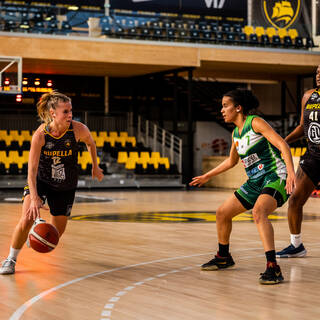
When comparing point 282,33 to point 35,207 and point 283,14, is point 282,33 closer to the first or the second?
point 283,14

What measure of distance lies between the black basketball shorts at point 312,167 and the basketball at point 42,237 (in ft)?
9.72

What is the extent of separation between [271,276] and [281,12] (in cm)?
2181

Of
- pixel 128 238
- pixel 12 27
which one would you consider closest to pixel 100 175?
pixel 128 238

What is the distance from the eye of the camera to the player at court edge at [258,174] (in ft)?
20.8

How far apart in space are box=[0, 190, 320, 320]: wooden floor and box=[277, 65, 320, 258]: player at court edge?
0.24 metres

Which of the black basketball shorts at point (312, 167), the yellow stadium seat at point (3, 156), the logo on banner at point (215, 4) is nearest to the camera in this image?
the black basketball shorts at point (312, 167)

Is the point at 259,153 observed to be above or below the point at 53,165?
above

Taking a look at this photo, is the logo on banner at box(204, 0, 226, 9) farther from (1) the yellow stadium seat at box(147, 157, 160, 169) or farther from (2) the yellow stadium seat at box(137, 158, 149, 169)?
(2) the yellow stadium seat at box(137, 158, 149, 169)

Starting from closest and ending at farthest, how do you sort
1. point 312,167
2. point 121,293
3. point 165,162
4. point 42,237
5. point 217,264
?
point 121,293, point 42,237, point 217,264, point 312,167, point 165,162

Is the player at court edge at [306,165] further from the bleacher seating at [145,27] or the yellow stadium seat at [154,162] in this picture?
the yellow stadium seat at [154,162]

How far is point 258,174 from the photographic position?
6770 mm

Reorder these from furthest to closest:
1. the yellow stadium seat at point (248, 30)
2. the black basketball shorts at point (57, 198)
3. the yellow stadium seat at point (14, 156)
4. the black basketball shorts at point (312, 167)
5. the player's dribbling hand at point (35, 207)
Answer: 1. the yellow stadium seat at point (248, 30)
2. the yellow stadium seat at point (14, 156)
3. the black basketball shorts at point (312, 167)
4. the black basketball shorts at point (57, 198)
5. the player's dribbling hand at point (35, 207)

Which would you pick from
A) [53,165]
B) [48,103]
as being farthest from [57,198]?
[48,103]

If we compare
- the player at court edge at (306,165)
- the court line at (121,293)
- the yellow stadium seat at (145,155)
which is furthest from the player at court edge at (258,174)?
the yellow stadium seat at (145,155)
